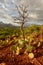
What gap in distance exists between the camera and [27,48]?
945 cm

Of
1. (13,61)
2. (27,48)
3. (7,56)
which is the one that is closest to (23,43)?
(27,48)

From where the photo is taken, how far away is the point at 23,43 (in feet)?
33.8

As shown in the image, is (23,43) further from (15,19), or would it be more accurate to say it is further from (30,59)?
(15,19)

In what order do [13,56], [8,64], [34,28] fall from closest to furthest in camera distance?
1. [8,64]
2. [13,56]
3. [34,28]

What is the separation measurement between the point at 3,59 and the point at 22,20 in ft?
25.7

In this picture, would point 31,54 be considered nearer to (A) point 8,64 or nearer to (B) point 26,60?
(B) point 26,60

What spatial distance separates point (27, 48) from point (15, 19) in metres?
7.94

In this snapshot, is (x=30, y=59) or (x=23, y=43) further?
(x=23, y=43)

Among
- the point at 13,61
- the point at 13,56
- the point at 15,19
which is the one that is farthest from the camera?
the point at 15,19

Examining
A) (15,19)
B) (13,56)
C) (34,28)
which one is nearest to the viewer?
(13,56)

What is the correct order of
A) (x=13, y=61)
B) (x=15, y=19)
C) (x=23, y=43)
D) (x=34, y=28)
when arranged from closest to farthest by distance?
(x=13, y=61)
(x=23, y=43)
(x=34, y=28)
(x=15, y=19)

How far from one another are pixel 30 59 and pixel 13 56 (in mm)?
1056

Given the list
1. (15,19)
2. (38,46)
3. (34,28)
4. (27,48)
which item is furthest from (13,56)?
(15,19)

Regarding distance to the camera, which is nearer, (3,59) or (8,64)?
(8,64)
